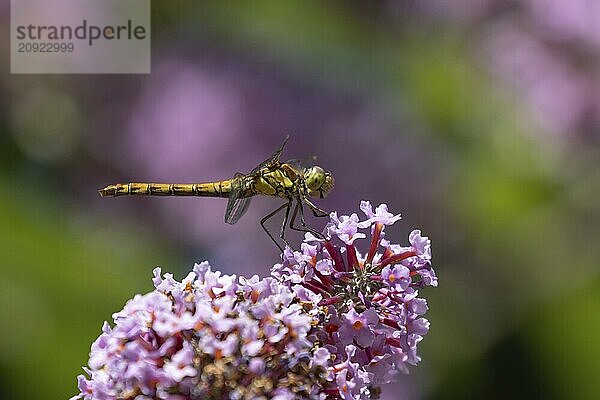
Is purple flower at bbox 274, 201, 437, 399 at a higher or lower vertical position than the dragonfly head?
lower

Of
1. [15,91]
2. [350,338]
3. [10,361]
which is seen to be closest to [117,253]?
[10,361]

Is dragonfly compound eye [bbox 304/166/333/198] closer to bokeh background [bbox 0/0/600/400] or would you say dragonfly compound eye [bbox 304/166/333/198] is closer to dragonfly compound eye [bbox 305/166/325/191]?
dragonfly compound eye [bbox 305/166/325/191]

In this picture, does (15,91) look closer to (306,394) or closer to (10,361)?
(10,361)

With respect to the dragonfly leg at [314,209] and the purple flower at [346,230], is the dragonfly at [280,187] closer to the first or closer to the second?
the dragonfly leg at [314,209]
